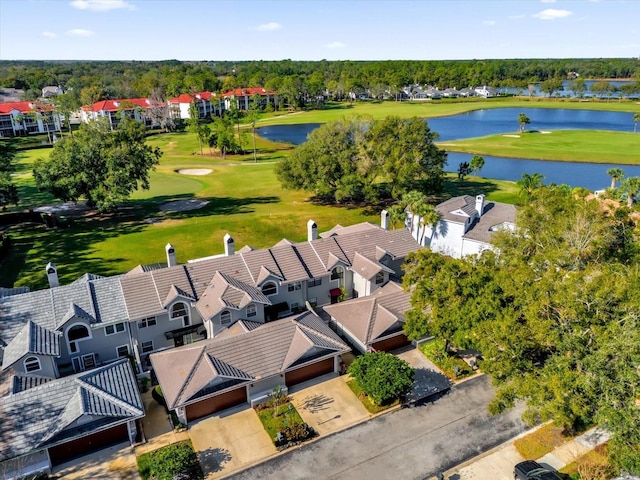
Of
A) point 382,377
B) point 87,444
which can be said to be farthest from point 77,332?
point 382,377

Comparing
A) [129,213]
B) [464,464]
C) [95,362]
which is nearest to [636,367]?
[464,464]

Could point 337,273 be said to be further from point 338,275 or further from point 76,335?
point 76,335

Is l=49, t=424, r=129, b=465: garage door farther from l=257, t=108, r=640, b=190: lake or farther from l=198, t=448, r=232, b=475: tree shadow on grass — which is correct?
l=257, t=108, r=640, b=190: lake

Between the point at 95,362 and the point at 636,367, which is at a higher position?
the point at 636,367

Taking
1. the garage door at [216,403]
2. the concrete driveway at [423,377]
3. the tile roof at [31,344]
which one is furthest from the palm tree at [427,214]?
the tile roof at [31,344]

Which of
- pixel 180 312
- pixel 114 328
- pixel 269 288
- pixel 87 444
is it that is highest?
pixel 269 288

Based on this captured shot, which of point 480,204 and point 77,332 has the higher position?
point 480,204

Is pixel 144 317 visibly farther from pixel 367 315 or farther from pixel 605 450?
pixel 605 450
